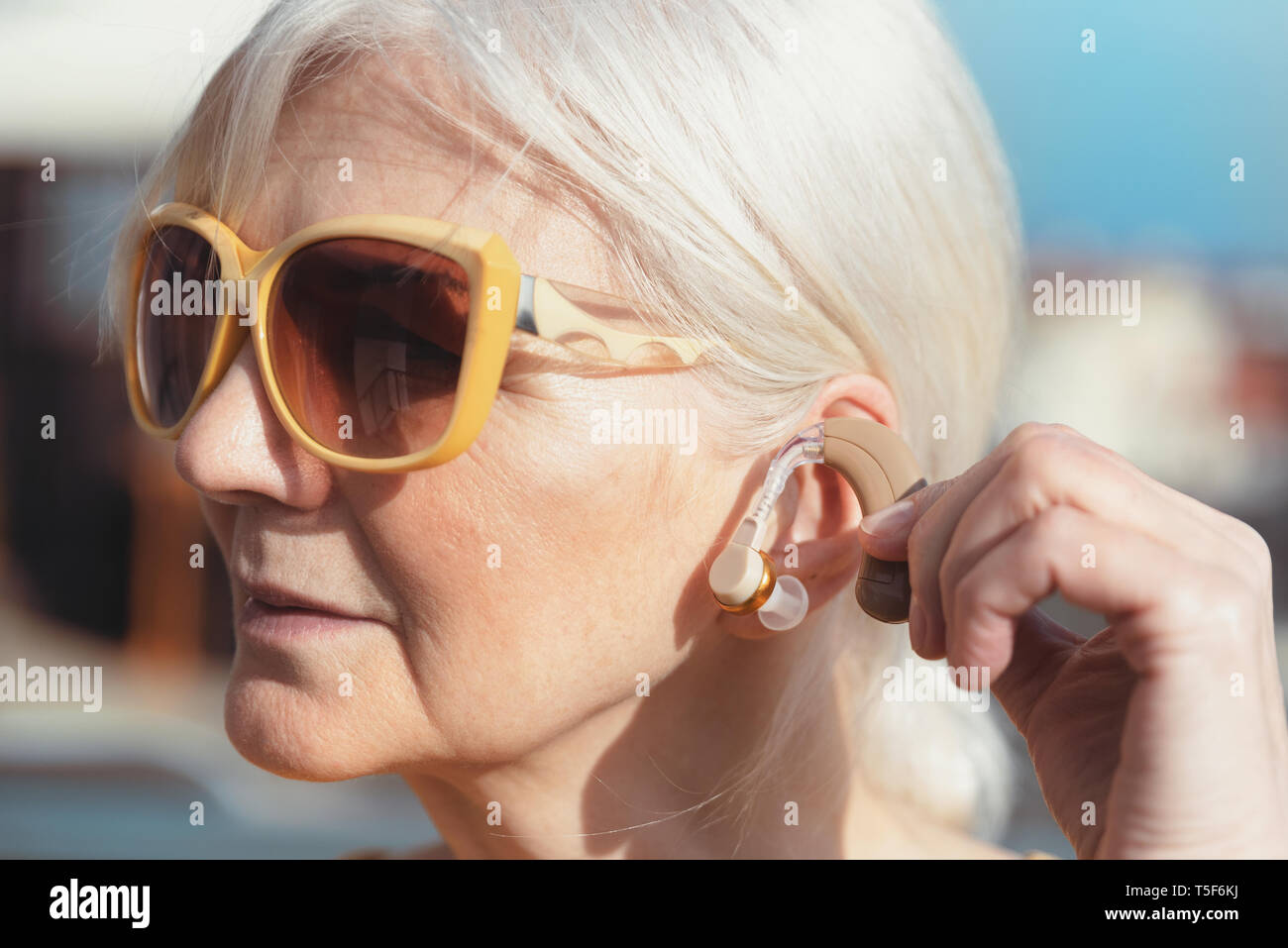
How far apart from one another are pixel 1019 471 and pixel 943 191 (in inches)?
33.8

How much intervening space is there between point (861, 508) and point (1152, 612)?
0.43m

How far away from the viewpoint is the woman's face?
131 cm

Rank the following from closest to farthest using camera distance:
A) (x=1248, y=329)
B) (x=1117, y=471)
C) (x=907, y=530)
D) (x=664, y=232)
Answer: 1. (x=1117, y=471)
2. (x=907, y=530)
3. (x=664, y=232)
4. (x=1248, y=329)

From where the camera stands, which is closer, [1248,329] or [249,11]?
[249,11]

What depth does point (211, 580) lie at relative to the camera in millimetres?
5742

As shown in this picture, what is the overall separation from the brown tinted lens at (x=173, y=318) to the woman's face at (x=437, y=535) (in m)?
0.13

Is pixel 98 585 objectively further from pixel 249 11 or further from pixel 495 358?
pixel 495 358

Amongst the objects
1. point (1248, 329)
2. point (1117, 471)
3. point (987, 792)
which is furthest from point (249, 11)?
point (1248, 329)

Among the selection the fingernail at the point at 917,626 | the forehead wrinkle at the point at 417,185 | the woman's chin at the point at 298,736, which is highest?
the forehead wrinkle at the point at 417,185

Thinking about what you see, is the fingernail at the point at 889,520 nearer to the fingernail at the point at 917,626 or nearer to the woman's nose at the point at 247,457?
the fingernail at the point at 917,626

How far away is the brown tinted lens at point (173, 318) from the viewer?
149 centimetres

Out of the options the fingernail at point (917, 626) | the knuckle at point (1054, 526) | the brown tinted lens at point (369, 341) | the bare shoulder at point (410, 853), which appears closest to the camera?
the knuckle at point (1054, 526)

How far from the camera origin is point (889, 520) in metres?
1.26

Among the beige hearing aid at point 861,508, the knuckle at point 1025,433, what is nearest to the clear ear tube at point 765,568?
the beige hearing aid at point 861,508
